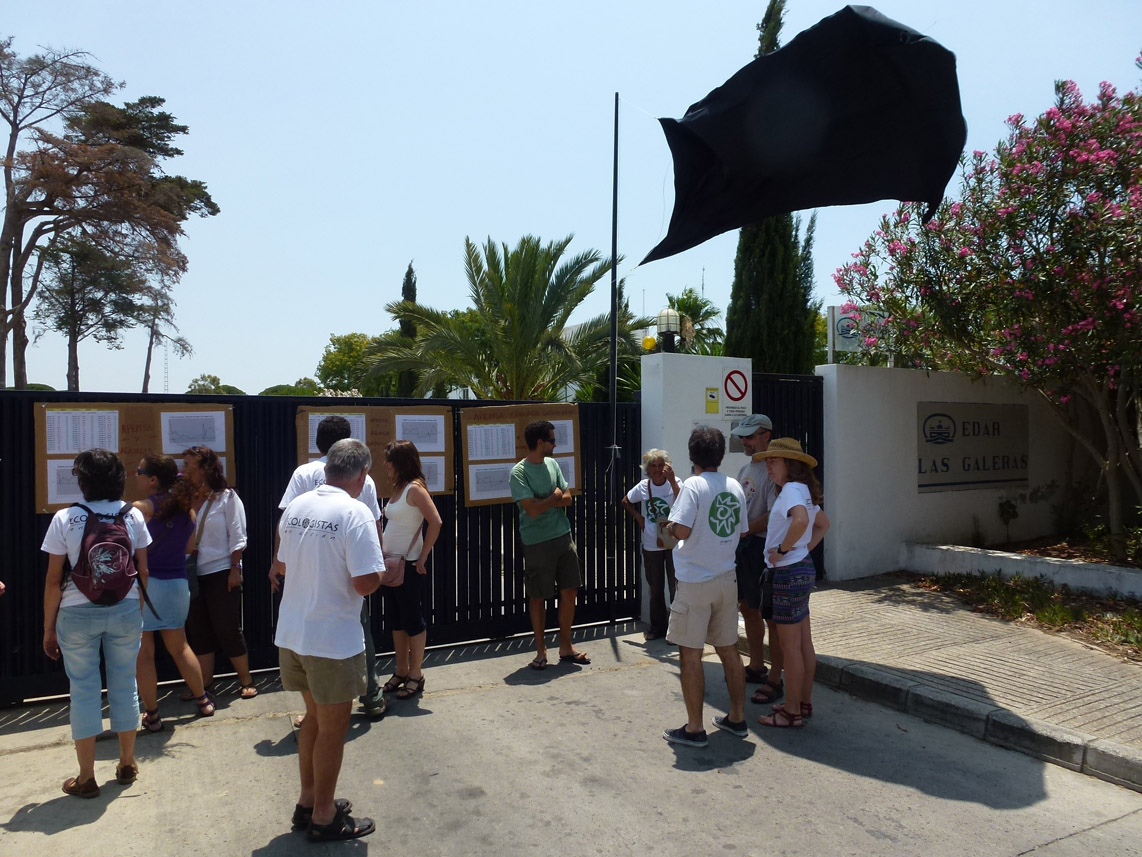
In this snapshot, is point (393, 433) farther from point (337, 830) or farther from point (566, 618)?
point (337, 830)

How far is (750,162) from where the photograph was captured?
23.1ft

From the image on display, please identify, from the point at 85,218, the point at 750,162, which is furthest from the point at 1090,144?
the point at 85,218

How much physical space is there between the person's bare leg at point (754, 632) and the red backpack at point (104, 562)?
402 centimetres

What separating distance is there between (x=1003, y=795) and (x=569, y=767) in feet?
7.61

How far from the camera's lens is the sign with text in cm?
1005

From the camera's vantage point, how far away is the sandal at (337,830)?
372 centimetres

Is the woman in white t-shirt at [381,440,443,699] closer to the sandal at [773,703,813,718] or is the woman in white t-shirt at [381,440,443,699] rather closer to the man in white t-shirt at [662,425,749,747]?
the man in white t-shirt at [662,425,749,747]

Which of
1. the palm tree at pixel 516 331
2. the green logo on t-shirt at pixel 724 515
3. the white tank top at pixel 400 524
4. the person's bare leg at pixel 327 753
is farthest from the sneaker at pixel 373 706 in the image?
the palm tree at pixel 516 331

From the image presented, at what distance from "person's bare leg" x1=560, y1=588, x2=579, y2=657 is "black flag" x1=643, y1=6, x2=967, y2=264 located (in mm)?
3101

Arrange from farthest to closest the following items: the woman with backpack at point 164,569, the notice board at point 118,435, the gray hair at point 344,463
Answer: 1. the notice board at point 118,435
2. the woman with backpack at point 164,569
3. the gray hair at point 344,463

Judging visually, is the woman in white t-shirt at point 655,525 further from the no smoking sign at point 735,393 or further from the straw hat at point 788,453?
the straw hat at point 788,453

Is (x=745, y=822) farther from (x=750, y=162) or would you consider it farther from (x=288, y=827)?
(x=750, y=162)

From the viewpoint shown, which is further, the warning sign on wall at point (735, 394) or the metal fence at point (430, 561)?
the warning sign on wall at point (735, 394)

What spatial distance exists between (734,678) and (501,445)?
3.07 metres
